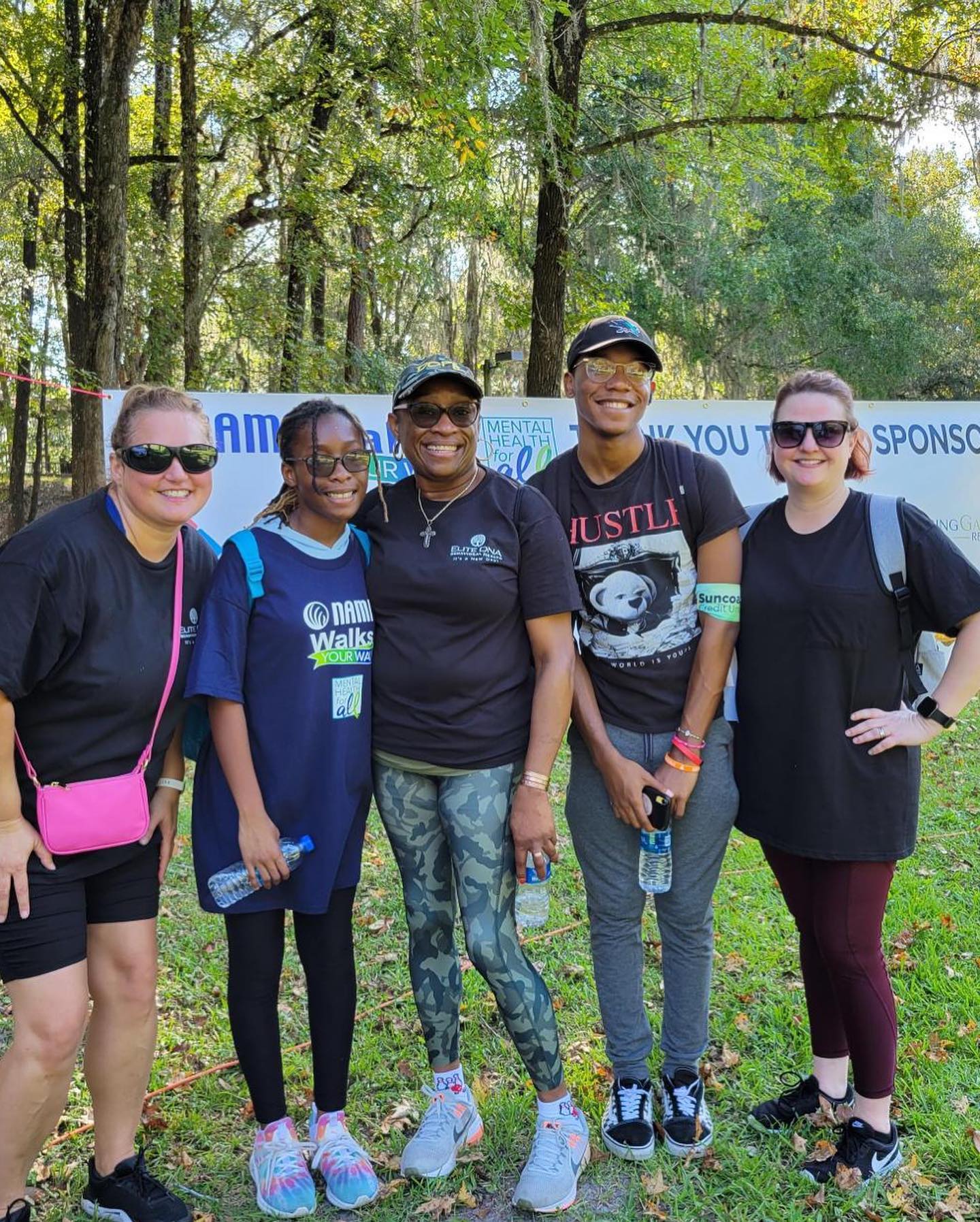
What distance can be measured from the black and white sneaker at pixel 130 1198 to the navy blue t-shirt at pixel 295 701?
0.76 m

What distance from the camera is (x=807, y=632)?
2551 mm

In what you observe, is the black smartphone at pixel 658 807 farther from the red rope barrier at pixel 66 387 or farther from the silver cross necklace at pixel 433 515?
the red rope barrier at pixel 66 387

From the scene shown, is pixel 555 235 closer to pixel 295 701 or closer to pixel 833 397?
pixel 833 397

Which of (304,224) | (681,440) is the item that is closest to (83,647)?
(681,440)

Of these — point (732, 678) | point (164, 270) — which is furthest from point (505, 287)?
point (732, 678)

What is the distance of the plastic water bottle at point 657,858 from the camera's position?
2.70 m

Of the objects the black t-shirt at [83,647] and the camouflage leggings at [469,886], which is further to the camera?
the camouflage leggings at [469,886]

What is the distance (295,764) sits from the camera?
252 centimetres

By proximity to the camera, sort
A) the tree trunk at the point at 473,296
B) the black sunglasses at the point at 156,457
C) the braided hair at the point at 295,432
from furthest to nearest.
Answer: the tree trunk at the point at 473,296 → the braided hair at the point at 295,432 → the black sunglasses at the point at 156,457

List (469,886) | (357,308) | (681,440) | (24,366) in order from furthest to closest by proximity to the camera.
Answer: (357,308) < (24,366) < (681,440) < (469,886)

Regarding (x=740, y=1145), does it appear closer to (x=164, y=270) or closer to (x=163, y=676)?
(x=163, y=676)

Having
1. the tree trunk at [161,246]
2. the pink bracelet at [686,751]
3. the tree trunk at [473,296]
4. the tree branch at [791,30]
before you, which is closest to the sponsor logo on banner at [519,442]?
the tree branch at [791,30]

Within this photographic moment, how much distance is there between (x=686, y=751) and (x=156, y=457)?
1.55m

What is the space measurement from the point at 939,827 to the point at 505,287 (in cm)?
828
